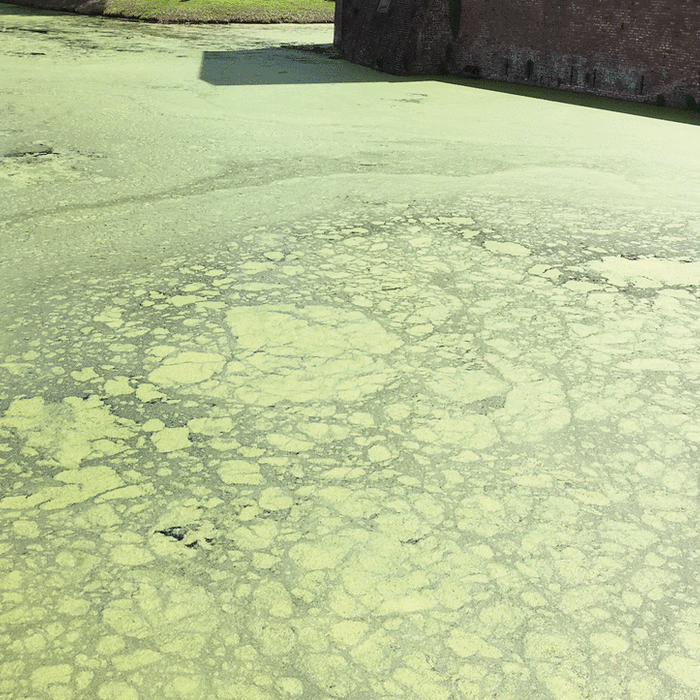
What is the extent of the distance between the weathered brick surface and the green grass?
5689mm

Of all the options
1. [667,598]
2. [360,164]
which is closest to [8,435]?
[667,598]

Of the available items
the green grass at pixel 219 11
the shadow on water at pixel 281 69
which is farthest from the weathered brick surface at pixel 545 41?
the green grass at pixel 219 11

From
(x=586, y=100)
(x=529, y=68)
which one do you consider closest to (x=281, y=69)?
(x=529, y=68)

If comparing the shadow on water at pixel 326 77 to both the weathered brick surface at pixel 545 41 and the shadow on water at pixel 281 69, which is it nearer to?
the shadow on water at pixel 281 69

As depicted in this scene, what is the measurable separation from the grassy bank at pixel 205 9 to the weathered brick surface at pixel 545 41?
570cm

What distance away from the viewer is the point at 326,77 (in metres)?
9.97

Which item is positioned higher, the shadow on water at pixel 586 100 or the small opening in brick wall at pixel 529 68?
the small opening in brick wall at pixel 529 68

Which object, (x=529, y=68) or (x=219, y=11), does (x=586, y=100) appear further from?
(x=219, y=11)

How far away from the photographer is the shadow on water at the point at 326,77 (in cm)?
865

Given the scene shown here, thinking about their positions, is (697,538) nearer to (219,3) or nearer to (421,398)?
(421,398)

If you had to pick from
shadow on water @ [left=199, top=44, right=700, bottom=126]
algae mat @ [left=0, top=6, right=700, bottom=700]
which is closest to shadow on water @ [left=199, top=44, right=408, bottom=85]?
shadow on water @ [left=199, top=44, right=700, bottom=126]

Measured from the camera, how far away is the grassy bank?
16.8 meters

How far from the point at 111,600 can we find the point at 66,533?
11.9 inches

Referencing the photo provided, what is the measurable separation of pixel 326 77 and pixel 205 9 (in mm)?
8707
